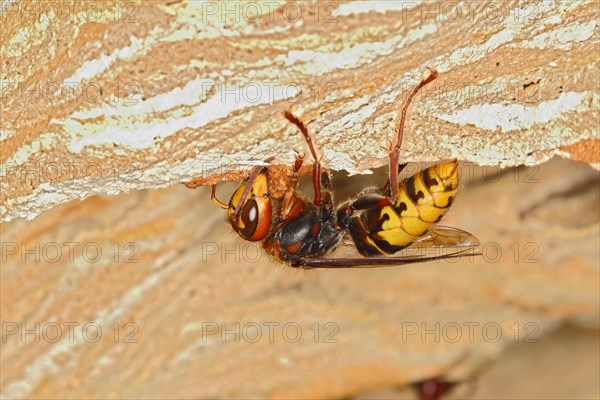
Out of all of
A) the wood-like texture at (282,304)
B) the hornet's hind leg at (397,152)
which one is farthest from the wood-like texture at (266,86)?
the wood-like texture at (282,304)

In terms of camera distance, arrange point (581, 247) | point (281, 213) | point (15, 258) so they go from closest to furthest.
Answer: point (281, 213) → point (15, 258) → point (581, 247)

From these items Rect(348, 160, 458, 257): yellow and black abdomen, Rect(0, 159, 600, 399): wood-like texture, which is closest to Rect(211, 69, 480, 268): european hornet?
Rect(348, 160, 458, 257): yellow and black abdomen

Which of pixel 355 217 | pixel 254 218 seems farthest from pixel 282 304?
pixel 254 218

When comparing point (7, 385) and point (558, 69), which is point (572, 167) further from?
point (7, 385)

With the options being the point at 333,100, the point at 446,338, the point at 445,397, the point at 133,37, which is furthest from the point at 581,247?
the point at 133,37

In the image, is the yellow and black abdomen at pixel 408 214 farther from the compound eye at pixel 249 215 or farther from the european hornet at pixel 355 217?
the compound eye at pixel 249 215

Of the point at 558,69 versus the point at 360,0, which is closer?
the point at 360,0

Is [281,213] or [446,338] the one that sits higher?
[281,213]

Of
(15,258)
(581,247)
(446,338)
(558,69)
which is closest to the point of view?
(558,69)
